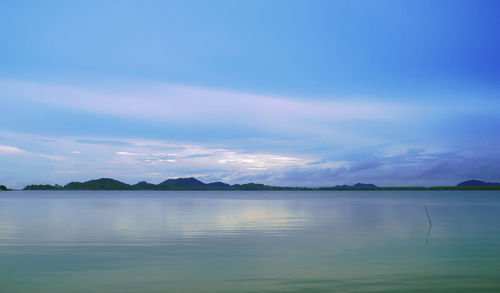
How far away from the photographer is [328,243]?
3134cm

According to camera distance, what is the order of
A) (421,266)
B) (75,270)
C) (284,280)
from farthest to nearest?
(421,266) < (75,270) < (284,280)

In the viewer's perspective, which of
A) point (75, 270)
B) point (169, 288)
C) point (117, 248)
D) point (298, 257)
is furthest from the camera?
point (117, 248)

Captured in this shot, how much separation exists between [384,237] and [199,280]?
21160 millimetres

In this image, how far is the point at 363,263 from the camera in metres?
23.0

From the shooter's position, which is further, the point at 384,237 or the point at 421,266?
the point at 384,237

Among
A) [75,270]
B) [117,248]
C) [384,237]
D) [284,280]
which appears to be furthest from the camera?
[384,237]

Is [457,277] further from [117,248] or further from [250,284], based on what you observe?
[117,248]

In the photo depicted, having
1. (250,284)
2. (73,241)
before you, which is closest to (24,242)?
(73,241)

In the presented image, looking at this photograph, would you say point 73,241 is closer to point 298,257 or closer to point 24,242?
point 24,242

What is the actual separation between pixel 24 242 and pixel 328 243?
22901 millimetres

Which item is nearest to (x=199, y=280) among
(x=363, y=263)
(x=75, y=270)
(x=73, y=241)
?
(x=75, y=270)

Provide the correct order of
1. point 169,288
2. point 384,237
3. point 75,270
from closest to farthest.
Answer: point 169,288 → point 75,270 → point 384,237

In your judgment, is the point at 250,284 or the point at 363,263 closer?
the point at 250,284

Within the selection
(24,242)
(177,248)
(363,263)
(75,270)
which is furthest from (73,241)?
(363,263)
